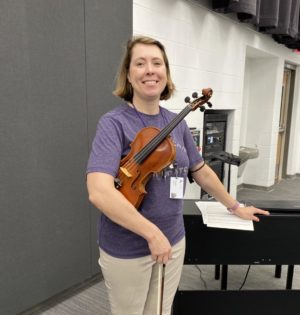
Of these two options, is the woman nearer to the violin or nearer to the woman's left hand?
the violin

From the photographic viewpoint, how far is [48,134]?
173cm

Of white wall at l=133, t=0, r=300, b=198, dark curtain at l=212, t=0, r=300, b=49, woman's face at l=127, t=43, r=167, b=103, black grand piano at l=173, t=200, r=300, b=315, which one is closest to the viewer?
woman's face at l=127, t=43, r=167, b=103

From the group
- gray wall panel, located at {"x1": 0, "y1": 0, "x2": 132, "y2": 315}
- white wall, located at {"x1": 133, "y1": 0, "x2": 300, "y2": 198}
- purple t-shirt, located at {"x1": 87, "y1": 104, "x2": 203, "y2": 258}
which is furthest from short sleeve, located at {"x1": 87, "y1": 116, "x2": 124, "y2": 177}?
white wall, located at {"x1": 133, "y1": 0, "x2": 300, "y2": 198}

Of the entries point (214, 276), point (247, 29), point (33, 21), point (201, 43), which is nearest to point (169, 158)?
point (33, 21)

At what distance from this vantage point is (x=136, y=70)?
1002 mm

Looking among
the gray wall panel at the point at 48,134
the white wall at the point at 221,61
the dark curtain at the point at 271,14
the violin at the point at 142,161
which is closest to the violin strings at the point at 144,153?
the violin at the point at 142,161

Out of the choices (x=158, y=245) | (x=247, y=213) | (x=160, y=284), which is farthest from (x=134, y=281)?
(x=247, y=213)

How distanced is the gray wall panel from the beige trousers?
0.82 m

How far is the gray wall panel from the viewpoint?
5.11ft

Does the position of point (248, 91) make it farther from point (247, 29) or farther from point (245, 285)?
point (245, 285)

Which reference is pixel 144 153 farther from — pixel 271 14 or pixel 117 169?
pixel 271 14

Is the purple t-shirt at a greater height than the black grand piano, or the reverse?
the purple t-shirt

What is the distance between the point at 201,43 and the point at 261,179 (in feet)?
8.21

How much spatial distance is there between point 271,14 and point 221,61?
0.69 meters
